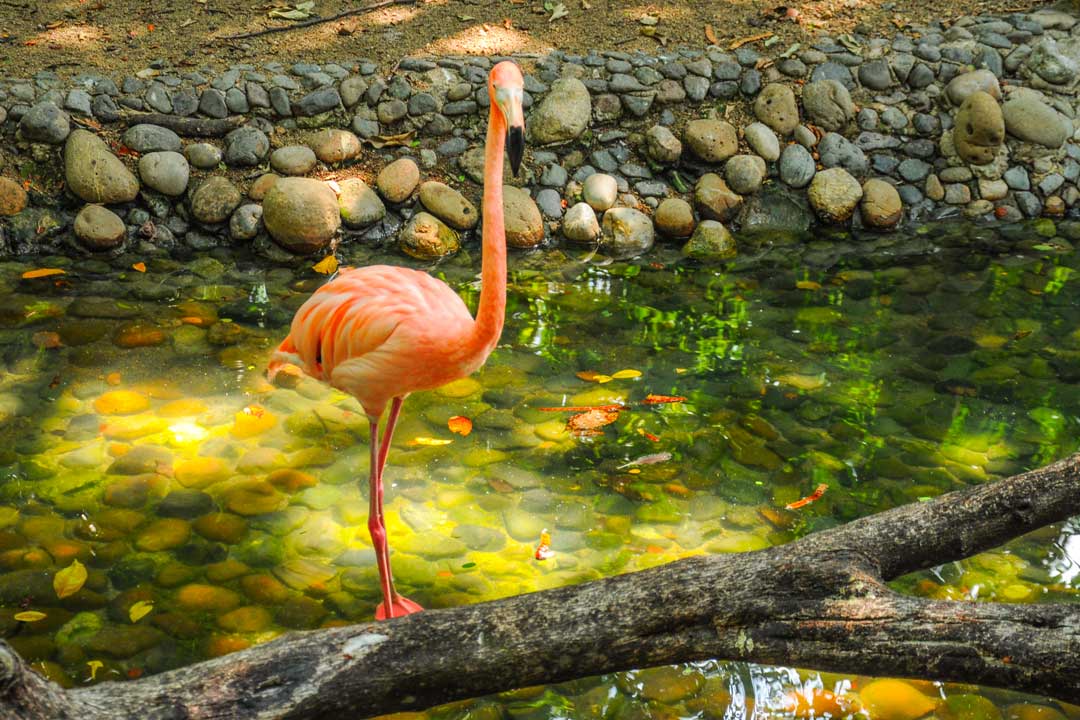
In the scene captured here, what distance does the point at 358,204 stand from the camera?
6.05 meters

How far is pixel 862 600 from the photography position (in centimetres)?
214

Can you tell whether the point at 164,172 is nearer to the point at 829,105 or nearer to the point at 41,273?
the point at 41,273

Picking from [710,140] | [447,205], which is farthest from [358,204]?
[710,140]

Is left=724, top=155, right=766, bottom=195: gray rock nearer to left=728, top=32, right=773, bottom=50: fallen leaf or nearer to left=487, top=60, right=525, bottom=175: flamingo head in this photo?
left=728, top=32, right=773, bottom=50: fallen leaf

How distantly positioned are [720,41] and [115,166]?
4.23m

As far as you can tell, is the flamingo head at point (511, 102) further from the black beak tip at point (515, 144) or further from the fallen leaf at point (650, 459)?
the fallen leaf at point (650, 459)

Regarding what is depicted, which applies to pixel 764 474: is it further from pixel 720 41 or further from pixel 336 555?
pixel 720 41

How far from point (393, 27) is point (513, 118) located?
200 inches

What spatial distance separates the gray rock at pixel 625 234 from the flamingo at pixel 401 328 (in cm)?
326

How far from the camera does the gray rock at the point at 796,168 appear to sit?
6688mm

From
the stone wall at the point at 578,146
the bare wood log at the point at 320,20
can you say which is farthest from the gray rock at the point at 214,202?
the bare wood log at the point at 320,20

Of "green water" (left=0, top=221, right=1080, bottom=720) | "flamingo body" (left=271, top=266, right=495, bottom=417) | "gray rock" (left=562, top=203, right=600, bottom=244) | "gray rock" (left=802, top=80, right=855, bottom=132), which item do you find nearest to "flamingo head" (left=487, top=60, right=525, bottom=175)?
"flamingo body" (left=271, top=266, right=495, bottom=417)

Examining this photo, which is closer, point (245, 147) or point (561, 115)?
point (245, 147)

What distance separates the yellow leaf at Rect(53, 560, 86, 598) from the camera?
3.21 m
